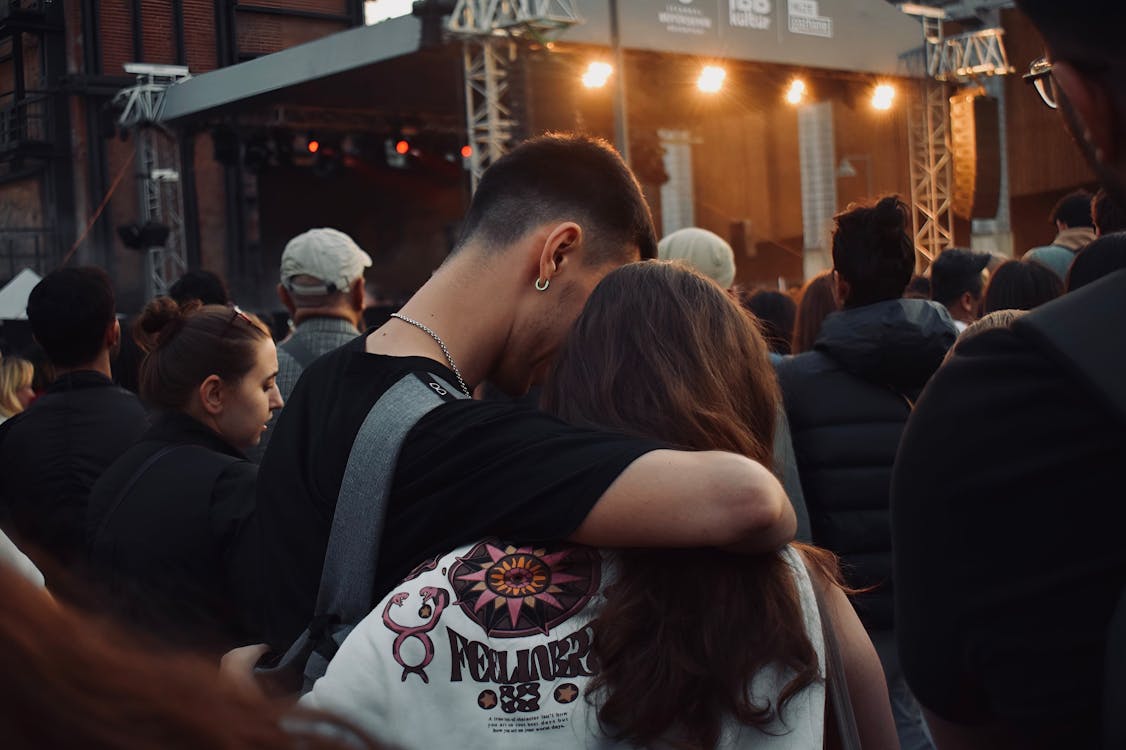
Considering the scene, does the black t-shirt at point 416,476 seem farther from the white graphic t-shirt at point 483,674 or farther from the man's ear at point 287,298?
the man's ear at point 287,298

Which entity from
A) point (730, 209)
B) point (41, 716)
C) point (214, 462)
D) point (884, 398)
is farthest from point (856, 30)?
point (41, 716)

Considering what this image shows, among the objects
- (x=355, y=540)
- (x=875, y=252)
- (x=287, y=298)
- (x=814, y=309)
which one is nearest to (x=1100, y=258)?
(x=875, y=252)

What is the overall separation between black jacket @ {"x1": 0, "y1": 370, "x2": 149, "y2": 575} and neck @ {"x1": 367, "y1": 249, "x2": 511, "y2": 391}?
1992 millimetres

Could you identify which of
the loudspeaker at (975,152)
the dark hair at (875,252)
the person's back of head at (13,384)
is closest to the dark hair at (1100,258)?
the dark hair at (875,252)

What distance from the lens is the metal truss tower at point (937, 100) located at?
1788 cm

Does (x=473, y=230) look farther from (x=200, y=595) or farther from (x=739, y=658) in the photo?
(x=200, y=595)

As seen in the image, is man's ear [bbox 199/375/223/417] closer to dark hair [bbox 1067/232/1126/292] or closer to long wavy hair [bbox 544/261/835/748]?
long wavy hair [bbox 544/261/835/748]

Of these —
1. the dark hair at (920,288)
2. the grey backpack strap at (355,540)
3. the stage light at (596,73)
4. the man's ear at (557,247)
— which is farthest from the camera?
the stage light at (596,73)

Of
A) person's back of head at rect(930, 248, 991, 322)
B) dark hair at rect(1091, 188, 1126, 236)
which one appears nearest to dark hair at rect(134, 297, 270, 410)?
person's back of head at rect(930, 248, 991, 322)

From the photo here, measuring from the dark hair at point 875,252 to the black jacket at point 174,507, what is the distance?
1.93 meters

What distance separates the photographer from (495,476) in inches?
63.8

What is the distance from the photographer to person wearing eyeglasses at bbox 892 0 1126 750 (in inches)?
38.3

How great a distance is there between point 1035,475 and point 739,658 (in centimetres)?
65

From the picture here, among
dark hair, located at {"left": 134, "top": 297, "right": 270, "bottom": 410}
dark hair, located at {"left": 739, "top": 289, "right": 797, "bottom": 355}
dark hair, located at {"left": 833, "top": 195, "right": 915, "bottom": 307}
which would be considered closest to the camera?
dark hair, located at {"left": 134, "top": 297, "right": 270, "bottom": 410}
